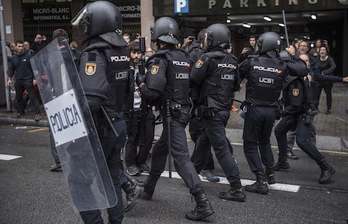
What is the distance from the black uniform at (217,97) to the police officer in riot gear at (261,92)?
34cm

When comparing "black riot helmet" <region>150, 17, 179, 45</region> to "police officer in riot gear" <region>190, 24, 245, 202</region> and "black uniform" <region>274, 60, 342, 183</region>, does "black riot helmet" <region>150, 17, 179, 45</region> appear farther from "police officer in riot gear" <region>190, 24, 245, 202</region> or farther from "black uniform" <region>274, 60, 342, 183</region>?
"black uniform" <region>274, 60, 342, 183</region>

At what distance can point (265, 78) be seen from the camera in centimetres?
491

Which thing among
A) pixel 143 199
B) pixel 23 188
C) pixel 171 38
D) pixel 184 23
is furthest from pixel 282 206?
pixel 184 23

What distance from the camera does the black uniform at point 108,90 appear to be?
305 cm

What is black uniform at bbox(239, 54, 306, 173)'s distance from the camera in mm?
4918

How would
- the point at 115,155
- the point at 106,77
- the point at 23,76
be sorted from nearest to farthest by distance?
the point at 106,77, the point at 115,155, the point at 23,76

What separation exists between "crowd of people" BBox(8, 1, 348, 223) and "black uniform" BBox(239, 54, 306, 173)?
0.04 feet

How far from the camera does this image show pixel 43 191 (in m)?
4.92

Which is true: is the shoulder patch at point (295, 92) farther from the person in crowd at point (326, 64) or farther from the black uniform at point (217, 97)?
the person in crowd at point (326, 64)

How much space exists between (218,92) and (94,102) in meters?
1.96

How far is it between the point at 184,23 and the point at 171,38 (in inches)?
449

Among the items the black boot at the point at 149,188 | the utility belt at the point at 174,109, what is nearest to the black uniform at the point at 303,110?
the utility belt at the point at 174,109

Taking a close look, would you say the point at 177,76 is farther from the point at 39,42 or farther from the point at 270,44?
the point at 39,42

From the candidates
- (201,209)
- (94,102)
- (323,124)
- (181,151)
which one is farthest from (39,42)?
(94,102)
